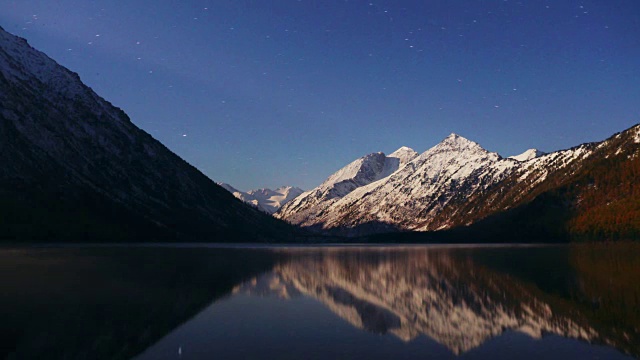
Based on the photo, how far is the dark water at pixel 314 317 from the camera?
31.6 m

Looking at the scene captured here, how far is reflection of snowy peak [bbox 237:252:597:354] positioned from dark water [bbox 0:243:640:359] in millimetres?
161

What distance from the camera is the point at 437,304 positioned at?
5112 cm

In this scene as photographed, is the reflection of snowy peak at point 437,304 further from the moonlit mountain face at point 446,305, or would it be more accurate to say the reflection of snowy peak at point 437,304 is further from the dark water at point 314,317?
the dark water at point 314,317

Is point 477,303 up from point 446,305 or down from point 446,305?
up

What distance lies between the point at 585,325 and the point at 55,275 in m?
64.2

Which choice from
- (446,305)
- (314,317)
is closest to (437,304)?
(446,305)

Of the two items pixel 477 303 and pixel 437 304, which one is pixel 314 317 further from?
pixel 477 303

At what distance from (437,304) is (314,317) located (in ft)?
44.8

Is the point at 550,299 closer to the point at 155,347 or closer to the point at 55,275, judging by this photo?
the point at 155,347

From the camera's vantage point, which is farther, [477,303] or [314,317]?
[477,303]

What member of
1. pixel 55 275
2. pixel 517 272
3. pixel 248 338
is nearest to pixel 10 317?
pixel 248 338

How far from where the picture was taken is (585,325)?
39.5m

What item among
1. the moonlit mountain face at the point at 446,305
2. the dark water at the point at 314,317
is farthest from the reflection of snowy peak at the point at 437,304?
the dark water at the point at 314,317

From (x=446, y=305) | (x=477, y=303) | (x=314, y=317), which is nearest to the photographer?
(x=314, y=317)
